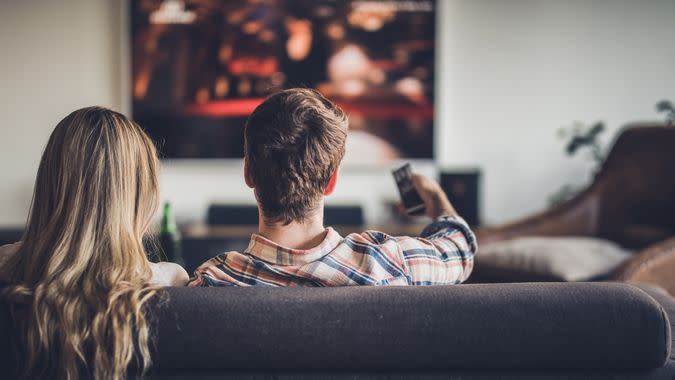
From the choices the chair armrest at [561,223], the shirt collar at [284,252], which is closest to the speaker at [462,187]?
the chair armrest at [561,223]

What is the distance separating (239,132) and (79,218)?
114 inches

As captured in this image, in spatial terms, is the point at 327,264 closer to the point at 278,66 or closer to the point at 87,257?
the point at 87,257

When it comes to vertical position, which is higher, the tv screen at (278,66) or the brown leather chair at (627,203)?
the tv screen at (278,66)

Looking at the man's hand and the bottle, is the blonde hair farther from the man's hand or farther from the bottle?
the bottle

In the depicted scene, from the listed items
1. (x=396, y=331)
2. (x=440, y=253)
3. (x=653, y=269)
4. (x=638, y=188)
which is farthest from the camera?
(x=638, y=188)

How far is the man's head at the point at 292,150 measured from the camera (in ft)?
3.31

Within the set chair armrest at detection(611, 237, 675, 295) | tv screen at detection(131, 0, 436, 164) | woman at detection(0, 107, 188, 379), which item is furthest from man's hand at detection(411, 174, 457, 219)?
tv screen at detection(131, 0, 436, 164)

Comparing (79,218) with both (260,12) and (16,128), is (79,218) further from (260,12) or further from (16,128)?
(16,128)

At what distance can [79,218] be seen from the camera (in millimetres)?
923

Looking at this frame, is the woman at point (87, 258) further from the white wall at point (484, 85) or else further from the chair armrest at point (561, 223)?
the white wall at point (484, 85)

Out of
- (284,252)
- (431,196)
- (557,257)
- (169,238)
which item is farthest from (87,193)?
(557,257)

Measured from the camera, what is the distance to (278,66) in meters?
3.72

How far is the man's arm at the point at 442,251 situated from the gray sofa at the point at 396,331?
219mm

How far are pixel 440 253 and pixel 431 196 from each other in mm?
250
